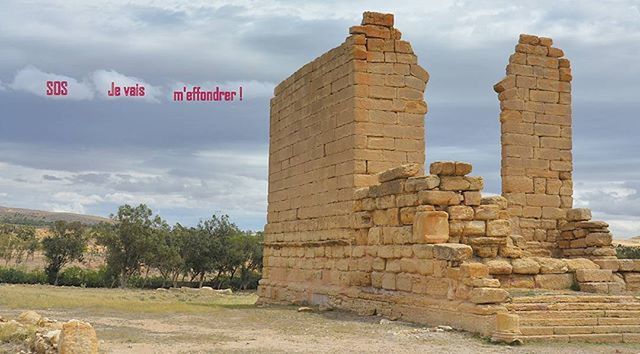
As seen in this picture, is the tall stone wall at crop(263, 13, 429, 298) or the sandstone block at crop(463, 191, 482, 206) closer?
the sandstone block at crop(463, 191, 482, 206)

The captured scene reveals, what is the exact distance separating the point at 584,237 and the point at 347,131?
18.4 feet

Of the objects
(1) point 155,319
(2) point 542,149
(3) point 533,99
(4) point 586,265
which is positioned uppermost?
(3) point 533,99

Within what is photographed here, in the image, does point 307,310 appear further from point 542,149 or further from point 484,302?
point 542,149

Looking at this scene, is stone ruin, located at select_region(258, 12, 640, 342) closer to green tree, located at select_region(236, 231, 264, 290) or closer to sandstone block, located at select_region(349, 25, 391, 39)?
sandstone block, located at select_region(349, 25, 391, 39)

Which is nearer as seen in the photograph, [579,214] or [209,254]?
[579,214]

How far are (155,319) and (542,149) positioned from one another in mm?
8871

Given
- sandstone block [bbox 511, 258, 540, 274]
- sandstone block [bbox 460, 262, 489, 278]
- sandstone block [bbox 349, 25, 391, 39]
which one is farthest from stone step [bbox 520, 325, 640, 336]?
sandstone block [bbox 349, 25, 391, 39]

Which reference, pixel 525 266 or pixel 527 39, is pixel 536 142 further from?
pixel 525 266

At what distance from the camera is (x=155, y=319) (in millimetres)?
12125

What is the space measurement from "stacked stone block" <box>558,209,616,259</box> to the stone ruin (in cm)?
3

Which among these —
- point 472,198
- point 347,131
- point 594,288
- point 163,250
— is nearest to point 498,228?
point 472,198

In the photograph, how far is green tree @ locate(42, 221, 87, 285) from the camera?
40.3 metres

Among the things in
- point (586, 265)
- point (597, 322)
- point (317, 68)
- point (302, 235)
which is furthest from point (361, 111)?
point (597, 322)

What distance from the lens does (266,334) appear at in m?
10.0
